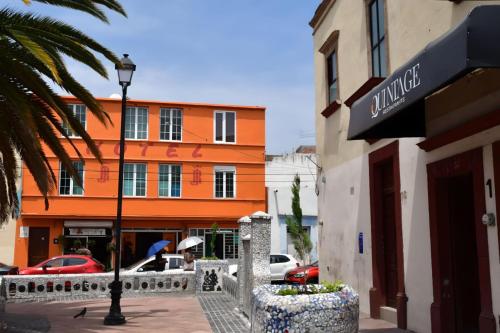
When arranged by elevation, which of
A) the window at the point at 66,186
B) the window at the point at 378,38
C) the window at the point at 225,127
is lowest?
the window at the point at 66,186

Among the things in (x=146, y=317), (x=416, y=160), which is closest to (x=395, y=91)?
(x=416, y=160)

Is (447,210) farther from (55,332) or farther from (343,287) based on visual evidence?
(55,332)

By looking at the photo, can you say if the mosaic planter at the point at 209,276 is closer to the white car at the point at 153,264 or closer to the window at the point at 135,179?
the white car at the point at 153,264

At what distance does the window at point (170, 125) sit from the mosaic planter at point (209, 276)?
590 inches

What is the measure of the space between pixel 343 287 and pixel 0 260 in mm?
27698

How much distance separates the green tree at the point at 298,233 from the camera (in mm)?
30031

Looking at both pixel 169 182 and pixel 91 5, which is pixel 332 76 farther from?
pixel 169 182

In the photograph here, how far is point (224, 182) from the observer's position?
32.2m

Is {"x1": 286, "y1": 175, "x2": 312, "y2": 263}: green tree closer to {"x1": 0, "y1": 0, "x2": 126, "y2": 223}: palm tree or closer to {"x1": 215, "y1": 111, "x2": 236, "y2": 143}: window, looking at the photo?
{"x1": 215, "y1": 111, "x2": 236, "y2": 143}: window

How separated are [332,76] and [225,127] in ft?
61.4

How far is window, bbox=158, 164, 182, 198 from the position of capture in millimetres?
31531

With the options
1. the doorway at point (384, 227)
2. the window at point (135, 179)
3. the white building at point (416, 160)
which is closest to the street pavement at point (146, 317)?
the doorway at point (384, 227)

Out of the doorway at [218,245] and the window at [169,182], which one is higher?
the window at [169,182]

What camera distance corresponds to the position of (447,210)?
891 centimetres
